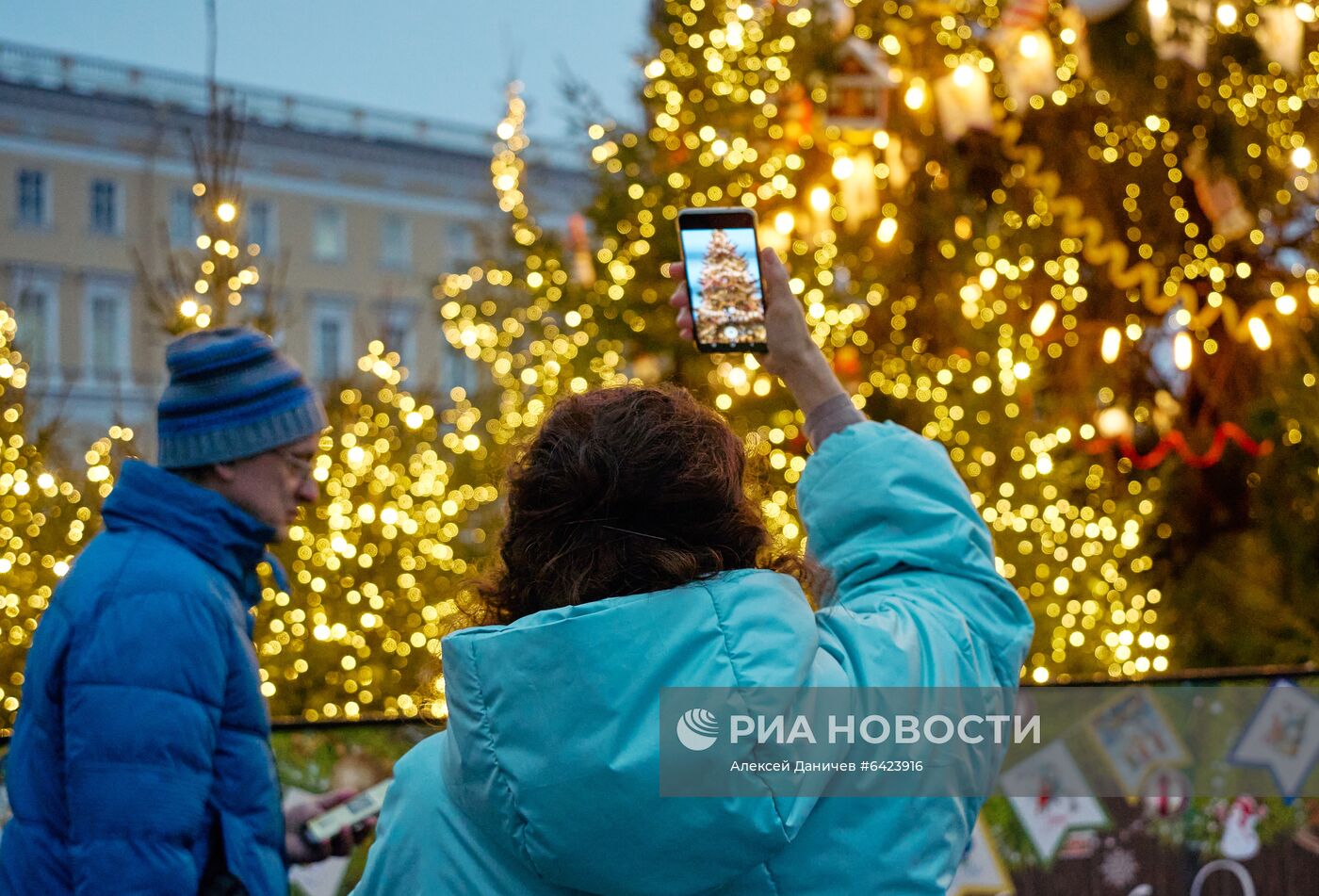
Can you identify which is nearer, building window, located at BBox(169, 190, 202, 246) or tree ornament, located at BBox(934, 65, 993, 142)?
tree ornament, located at BBox(934, 65, 993, 142)

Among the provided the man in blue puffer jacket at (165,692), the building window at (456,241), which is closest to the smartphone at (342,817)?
the man in blue puffer jacket at (165,692)

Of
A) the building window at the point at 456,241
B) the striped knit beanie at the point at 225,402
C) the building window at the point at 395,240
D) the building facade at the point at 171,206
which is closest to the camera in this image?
the striped knit beanie at the point at 225,402

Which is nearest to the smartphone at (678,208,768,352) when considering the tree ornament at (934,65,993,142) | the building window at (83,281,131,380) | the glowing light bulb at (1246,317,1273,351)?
the tree ornament at (934,65,993,142)

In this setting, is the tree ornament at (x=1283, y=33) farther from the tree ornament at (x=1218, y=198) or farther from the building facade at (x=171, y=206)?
the building facade at (x=171, y=206)

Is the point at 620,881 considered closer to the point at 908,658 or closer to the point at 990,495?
the point at 908,658

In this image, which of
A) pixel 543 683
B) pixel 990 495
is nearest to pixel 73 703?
pixel 543 683

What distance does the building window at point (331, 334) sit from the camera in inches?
1698

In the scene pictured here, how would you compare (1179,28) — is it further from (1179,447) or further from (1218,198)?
(1179,447)

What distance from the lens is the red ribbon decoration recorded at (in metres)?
7.04

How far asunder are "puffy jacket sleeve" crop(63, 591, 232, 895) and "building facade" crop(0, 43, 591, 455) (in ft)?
102

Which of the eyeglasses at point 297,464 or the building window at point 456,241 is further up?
the building window at point 456,241

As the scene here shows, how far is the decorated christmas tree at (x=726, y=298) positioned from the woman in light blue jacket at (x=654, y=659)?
41 centimetres

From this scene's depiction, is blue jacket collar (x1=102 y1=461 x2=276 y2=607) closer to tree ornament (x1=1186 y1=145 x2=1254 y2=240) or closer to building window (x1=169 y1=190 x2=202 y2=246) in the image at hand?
tree ornament (x1=1186 y1=145 x2=1254 y2=240)

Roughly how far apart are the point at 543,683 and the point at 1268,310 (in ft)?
22.2
